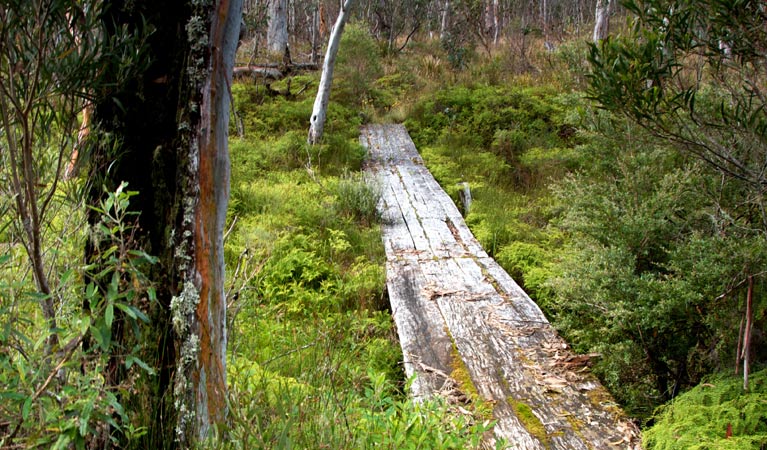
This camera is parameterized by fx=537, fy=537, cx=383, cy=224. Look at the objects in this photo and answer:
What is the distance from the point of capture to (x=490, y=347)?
400cm

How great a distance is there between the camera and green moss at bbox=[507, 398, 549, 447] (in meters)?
2.99

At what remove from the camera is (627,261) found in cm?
390

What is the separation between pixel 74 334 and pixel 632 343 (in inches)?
127

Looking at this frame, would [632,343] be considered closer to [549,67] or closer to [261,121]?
[261,121]

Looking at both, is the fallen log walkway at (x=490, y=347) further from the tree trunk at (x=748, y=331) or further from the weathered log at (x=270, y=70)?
the weathered log at (x=270, y=70)

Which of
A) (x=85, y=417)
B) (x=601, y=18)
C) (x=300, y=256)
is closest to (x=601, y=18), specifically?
(x=601, y=18)

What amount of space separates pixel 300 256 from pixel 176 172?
3.51 m

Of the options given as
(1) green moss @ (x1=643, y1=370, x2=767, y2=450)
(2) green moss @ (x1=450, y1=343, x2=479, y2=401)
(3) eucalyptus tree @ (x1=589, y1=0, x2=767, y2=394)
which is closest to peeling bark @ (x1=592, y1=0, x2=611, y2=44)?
(3) eucalyptus tree @ (x1=589, y1=0, x2=767, y2=394)

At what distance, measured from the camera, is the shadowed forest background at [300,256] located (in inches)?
74.7

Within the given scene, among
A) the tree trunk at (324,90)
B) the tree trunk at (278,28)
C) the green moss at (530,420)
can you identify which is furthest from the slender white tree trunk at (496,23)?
the green moss at (530,420)

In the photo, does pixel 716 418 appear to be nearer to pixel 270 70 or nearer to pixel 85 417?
pixel 85 417

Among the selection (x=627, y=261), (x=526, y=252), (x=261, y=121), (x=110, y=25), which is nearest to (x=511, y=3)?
(x=261, y=121)

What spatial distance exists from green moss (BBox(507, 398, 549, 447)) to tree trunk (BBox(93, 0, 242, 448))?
68.7 inches

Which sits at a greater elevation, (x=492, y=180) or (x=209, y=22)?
(x=209, y=22)
